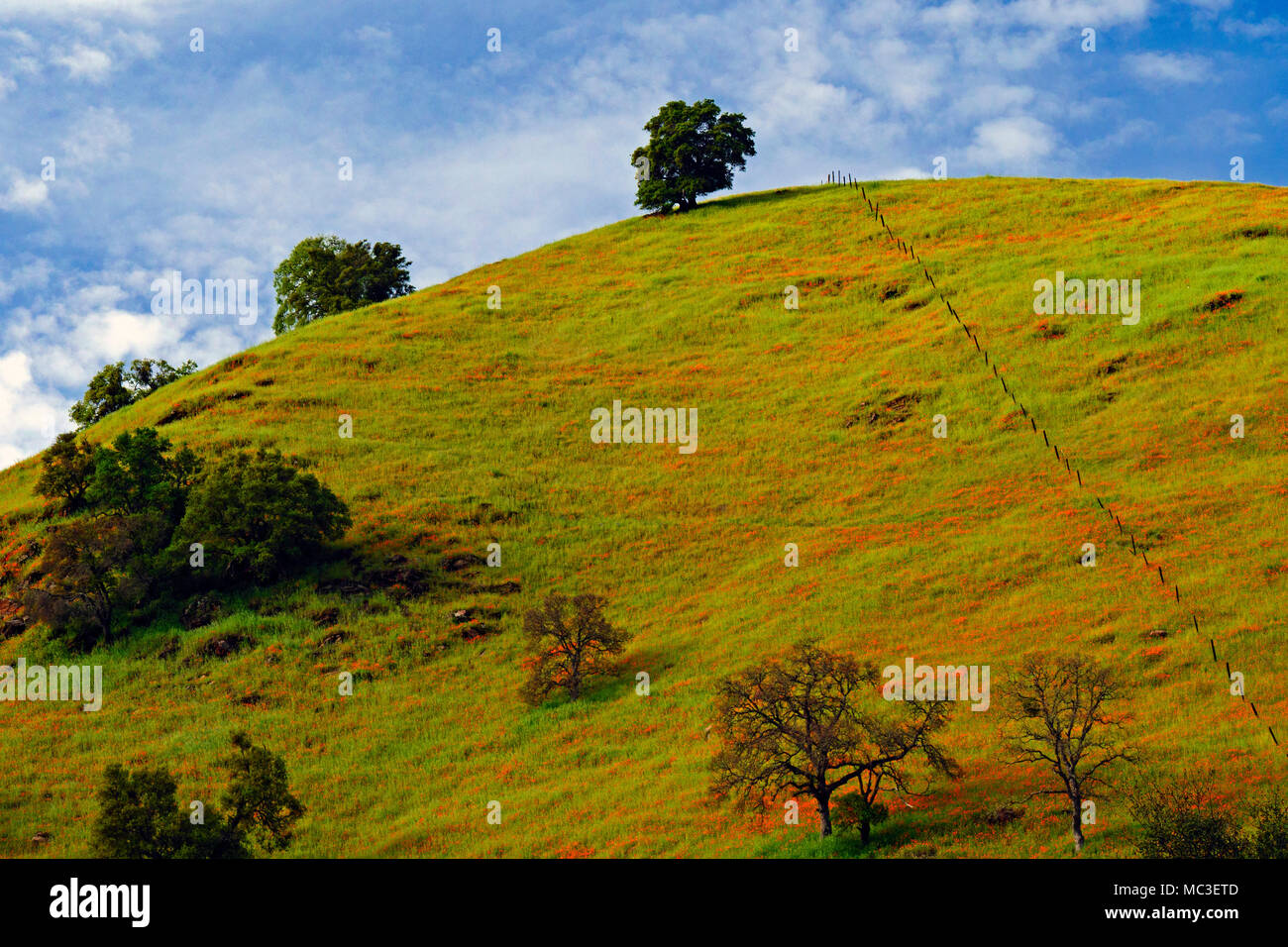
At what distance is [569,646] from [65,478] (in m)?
37.5

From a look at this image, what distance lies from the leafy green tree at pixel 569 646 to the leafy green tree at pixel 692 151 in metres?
83.9

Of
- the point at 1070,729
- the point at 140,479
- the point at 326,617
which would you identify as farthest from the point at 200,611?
the point at 1070,729

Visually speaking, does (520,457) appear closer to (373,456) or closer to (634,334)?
(373,456)

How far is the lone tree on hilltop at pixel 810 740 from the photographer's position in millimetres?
35500

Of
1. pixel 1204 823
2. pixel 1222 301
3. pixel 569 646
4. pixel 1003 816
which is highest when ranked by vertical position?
pixel 1222 301

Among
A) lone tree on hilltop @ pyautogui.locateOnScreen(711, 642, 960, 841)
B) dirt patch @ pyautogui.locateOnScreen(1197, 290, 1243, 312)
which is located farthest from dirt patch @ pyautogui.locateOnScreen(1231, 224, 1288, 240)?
lone tree on hilltop @ pyautogui.locateOnScreen(711, 642, 960, 841)

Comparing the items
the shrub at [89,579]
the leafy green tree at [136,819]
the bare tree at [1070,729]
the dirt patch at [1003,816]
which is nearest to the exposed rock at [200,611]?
the shrub at [89,579]

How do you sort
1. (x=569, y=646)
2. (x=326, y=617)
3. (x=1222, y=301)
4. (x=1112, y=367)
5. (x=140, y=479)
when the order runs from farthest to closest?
(x=1222, y=301), (x=1112, y=367), (x=140, y=479), (x=326, y=617), (x=569, y=646)

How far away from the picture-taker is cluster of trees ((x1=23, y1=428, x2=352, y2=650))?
59.3 m

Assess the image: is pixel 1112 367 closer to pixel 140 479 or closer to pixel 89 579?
pixel 140 479

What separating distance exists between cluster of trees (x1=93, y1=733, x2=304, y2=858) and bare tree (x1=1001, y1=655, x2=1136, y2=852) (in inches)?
871

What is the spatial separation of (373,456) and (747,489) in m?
23.9

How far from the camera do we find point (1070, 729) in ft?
113
